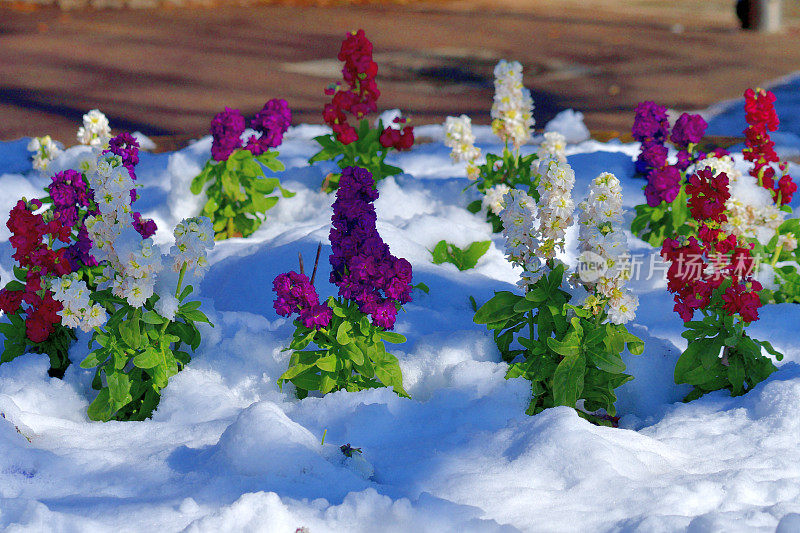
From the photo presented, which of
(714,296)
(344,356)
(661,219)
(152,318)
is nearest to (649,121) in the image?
(661,219)

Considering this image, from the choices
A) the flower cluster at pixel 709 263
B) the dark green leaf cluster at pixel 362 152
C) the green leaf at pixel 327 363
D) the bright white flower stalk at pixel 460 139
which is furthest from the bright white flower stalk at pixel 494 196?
the green leaf at pixel 327 363

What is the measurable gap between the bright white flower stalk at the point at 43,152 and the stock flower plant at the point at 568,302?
3.57 metres

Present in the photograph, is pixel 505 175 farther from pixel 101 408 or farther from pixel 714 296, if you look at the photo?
pixel 101 408

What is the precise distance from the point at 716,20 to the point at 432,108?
7.13 m

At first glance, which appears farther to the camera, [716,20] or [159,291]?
[716,20]

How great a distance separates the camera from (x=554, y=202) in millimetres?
3133

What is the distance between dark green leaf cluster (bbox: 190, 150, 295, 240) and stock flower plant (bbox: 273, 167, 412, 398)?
1.72 metres

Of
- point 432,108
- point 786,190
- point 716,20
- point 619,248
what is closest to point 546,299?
point 619,248

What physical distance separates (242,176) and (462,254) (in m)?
1.27

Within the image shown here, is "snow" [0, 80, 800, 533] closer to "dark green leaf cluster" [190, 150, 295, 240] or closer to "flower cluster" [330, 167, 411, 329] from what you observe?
"flower cluster" [330, 167, 411, 329]

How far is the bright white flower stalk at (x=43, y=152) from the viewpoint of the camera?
5711 millimetres

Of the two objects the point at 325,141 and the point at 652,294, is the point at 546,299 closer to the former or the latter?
the point at 652,294

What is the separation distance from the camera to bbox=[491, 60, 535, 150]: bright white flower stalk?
512 centimetres

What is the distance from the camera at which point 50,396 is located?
332 centimetres
